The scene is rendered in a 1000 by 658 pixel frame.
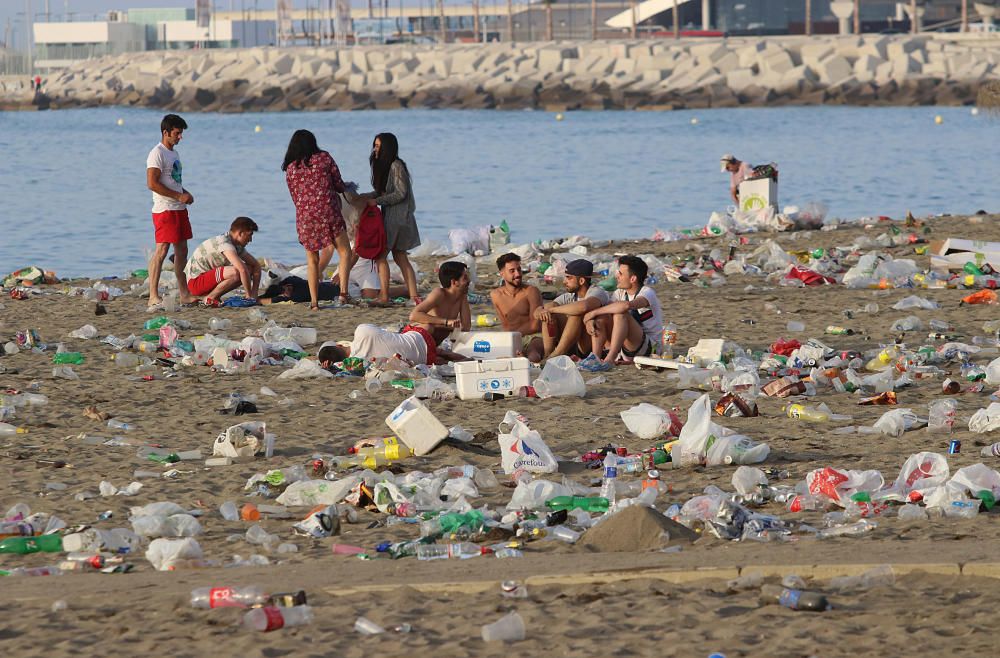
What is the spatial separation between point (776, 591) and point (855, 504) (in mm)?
1148

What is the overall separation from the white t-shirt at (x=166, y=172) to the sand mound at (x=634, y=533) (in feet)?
18.7

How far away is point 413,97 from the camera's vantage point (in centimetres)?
6581

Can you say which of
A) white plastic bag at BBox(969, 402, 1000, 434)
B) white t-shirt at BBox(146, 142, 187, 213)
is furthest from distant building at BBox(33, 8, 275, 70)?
white plastic bag at BBox(969, 402, 1000, 434)

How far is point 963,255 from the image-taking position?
1148cm

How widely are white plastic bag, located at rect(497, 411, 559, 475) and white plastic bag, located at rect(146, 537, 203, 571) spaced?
1.46m

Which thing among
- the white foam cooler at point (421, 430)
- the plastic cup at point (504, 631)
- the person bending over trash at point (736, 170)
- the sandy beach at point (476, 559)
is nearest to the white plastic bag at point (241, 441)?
the sandy beach at point (476, 559)

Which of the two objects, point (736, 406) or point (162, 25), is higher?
point (162, 25)

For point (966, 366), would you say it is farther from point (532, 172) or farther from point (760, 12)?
point (760, 12)

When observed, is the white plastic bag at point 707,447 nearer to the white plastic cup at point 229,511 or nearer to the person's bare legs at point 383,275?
the white plastic cup at point 229,511

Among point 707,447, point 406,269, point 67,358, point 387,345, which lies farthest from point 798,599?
point 406,269

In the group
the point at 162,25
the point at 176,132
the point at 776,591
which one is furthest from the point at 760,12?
the point at 776,591

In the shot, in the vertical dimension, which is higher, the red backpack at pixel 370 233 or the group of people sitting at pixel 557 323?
the red backpack at pixel 370 233

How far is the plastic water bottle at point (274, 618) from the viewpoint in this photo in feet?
12.6

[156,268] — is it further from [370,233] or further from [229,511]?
[229,511]
